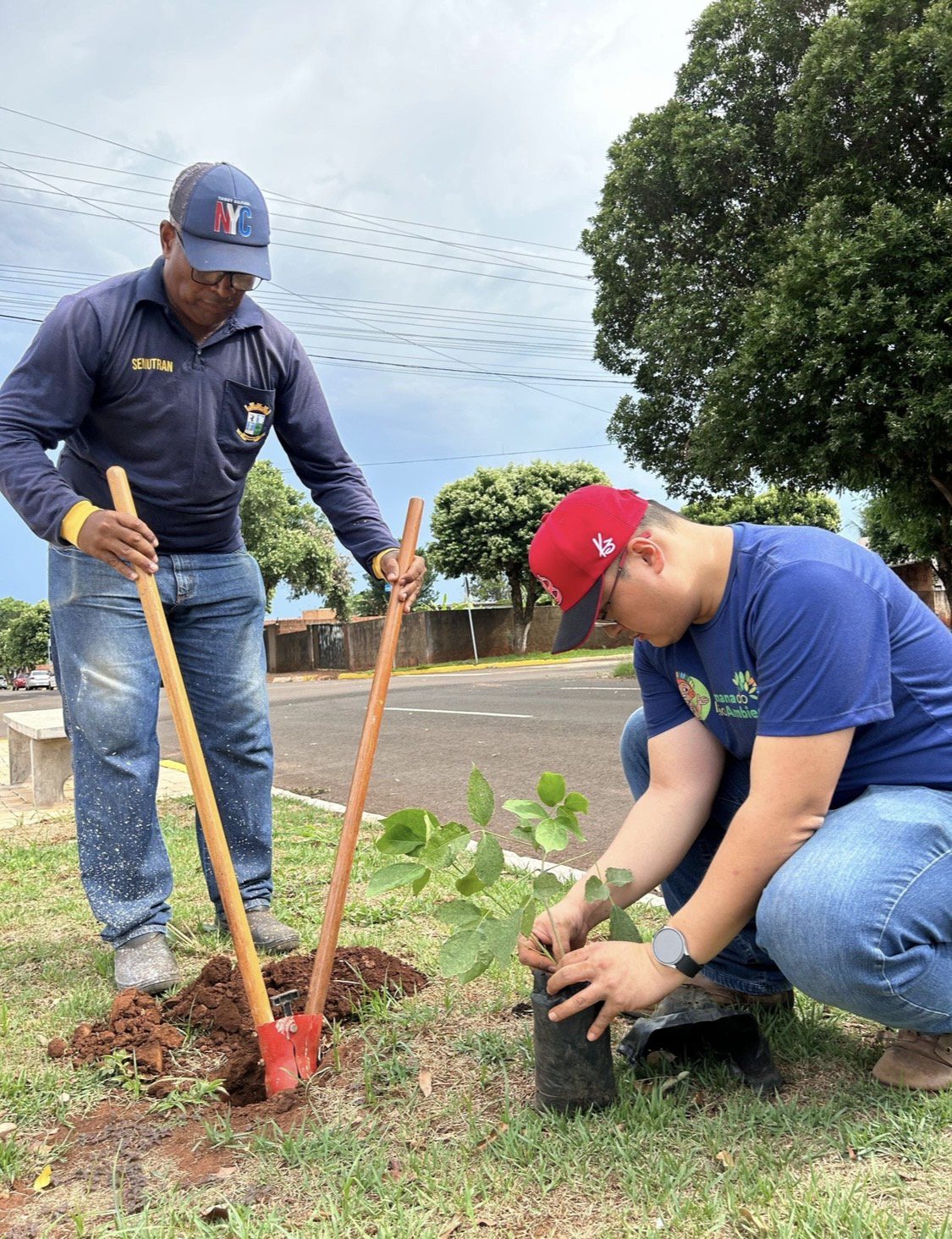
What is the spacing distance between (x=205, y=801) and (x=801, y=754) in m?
1.38

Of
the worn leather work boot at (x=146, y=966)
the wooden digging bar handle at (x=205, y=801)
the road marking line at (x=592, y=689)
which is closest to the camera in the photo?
the wooden digging bar handle at (x=205, y=801)

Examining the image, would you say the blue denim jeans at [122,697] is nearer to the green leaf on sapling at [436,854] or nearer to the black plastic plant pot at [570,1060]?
the green leaf on sapling at [436,854]

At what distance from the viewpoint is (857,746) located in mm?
1954

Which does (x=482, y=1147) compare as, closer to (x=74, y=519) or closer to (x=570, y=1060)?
(x=570, y=1060)

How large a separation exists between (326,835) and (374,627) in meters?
31.6

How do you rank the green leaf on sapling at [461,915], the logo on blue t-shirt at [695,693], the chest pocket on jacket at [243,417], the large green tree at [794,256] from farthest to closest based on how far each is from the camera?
the large green tree at [794,256], the chest pocket on jacket at [243,417], the logo on blue t-shirt at [695,693], the green leaf on sapling at [461,915]

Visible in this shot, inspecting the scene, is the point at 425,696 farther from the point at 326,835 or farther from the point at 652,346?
the point at 326,835

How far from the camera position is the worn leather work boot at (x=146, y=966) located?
109 inches

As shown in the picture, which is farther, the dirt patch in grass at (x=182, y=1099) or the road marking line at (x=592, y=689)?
the road marking line at (x=592, y=689)

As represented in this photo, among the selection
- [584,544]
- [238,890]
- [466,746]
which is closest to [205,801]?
[238,890]

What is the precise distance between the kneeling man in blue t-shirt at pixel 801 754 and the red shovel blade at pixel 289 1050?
0.59 meters

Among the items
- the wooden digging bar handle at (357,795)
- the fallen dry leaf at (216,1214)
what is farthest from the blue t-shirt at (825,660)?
the fallen dry leaf at (216,1214)

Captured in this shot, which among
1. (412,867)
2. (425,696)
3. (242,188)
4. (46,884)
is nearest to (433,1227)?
(412,867)

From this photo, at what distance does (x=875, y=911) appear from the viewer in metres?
1.75
